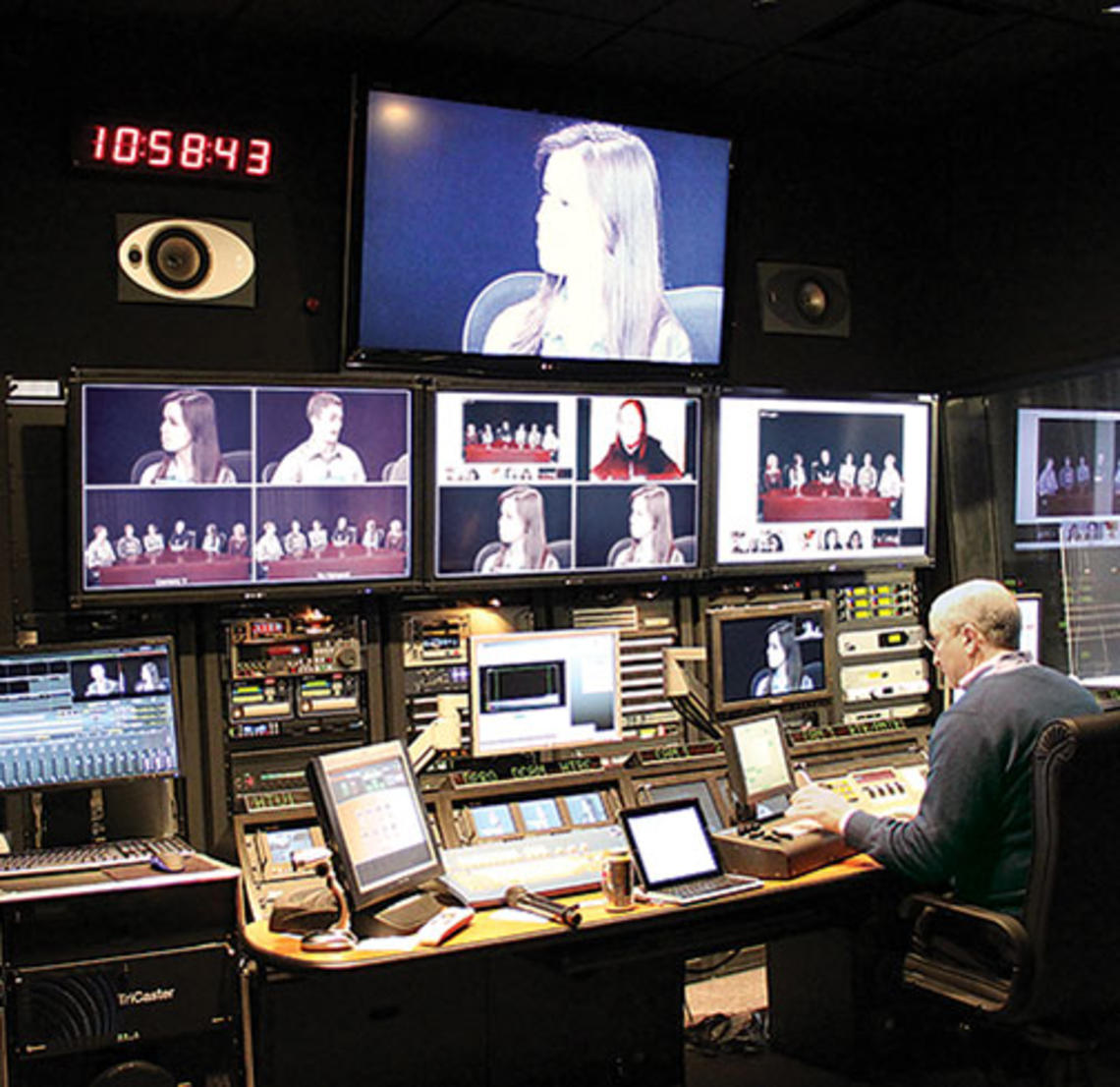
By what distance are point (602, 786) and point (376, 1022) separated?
84 centimetres

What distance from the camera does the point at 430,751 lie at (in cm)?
372

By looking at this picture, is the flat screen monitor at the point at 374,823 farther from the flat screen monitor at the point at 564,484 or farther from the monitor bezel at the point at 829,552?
the monitor bezel at the point at 829,552

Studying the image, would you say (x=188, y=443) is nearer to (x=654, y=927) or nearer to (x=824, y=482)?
(x=654, y=927)

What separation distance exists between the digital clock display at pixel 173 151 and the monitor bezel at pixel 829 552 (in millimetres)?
1663

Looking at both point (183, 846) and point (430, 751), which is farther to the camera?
point (430, 751)

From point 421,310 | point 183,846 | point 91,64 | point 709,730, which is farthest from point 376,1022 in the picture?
point 91,64

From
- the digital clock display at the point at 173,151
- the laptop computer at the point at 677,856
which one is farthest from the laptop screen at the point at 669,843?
the digital clock display at the point at 173,151

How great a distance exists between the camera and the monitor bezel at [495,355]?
167 inches

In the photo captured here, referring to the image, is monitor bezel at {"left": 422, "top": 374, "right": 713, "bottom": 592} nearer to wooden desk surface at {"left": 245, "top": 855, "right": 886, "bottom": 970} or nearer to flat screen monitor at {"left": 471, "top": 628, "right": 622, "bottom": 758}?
flat screen monitor at {"left": 471, "top": 628, "right": 622, "bottom": 758}

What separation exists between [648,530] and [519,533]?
47 cm

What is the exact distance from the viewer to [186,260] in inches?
170

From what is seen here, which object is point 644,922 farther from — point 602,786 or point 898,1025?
point 898,1025

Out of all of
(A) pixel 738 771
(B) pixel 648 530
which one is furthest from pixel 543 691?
(B) pixel 648 530

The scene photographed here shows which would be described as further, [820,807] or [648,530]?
[648,530]
